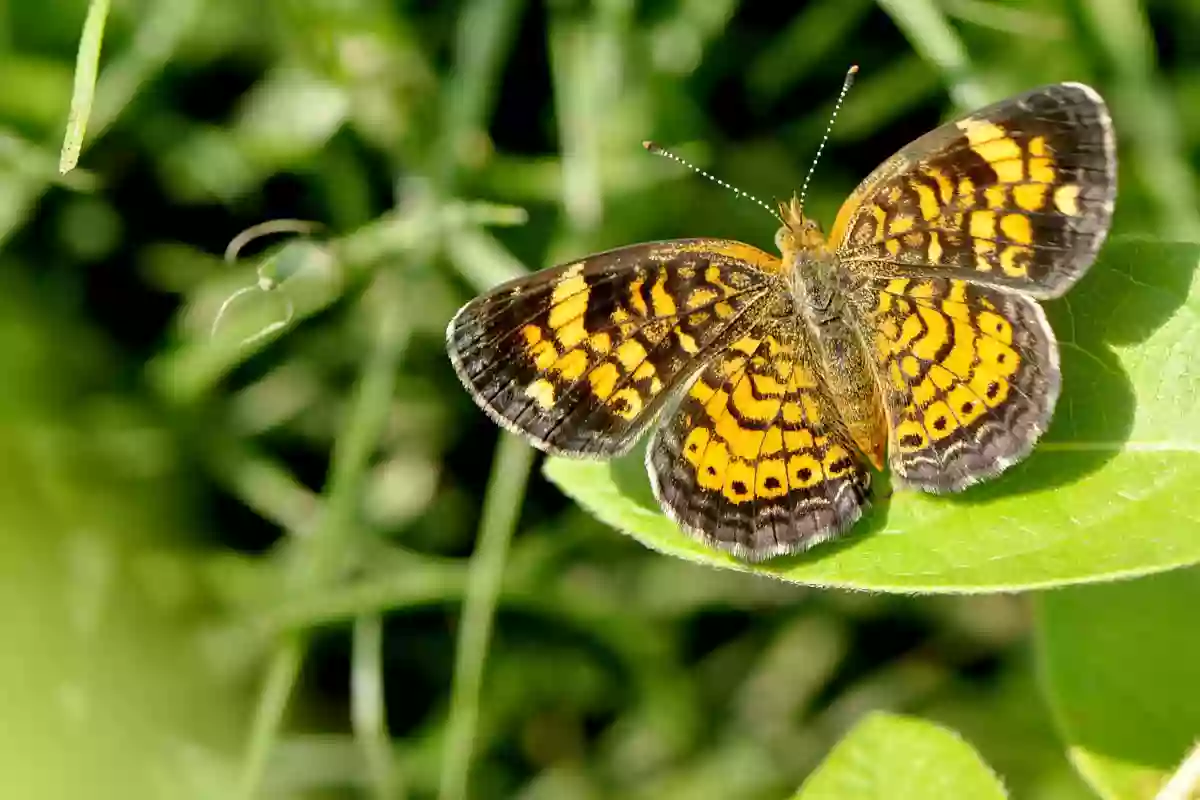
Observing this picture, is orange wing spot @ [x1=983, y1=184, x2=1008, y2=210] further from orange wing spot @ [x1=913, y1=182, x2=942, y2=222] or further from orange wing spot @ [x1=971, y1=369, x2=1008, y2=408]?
orange wing spot @ [x1=971, y1=369, x2=1008, y2=408]

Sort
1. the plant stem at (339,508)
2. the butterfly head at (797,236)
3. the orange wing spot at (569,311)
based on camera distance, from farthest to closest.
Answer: the plant stem at (339,508), the butterfly head at (797,236), the orange wing spot at (569,311)

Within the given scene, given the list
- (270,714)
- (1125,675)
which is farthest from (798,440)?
(270,714)

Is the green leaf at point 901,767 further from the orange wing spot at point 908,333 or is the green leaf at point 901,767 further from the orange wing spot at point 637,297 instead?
the orange wing spot at point 637,297

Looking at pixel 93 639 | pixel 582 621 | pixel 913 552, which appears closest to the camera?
pixel 913 552

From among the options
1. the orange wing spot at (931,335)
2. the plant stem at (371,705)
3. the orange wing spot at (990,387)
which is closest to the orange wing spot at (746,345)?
the orange wing spot at (931,335)

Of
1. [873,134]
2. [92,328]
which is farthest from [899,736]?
[92,328]

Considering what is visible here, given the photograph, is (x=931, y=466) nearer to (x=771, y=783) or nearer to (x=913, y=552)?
(x=913, y=552)

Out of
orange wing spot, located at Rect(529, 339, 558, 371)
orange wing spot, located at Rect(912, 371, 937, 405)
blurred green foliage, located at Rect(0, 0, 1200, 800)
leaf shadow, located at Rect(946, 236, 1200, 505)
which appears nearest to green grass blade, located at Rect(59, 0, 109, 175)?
blurred green foliage, located at Rect(0, 0, 1200, 800)
